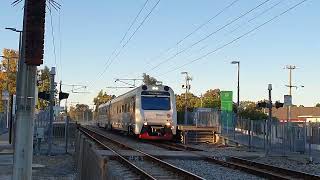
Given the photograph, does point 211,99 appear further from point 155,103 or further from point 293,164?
point 293,164

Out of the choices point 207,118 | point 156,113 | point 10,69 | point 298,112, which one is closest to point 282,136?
point 156,113

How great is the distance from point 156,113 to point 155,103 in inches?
27.7

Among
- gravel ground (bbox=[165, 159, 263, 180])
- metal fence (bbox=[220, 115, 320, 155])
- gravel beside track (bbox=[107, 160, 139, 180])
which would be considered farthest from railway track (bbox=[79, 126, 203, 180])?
metal fence (bbox=[220, 115, 320, 155])

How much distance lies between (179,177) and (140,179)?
1.24 meters

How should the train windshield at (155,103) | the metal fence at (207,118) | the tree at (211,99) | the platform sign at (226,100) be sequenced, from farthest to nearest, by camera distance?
1. the tree at (211,99)
2. the platform sign at (226,100)
3. the metal fence at (207,118)
4. the train windshield at (155,103)

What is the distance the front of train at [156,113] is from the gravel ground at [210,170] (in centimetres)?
1185

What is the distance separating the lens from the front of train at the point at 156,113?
113ft

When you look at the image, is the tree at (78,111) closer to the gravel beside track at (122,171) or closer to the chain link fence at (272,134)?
the chain link fence at (272,134)

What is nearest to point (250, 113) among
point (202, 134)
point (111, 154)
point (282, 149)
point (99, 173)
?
point (202, 134)

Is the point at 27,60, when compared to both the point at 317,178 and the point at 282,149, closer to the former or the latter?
the point at 317,178

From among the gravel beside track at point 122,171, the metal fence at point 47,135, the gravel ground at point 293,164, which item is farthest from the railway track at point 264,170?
the metal fence at point 47,135

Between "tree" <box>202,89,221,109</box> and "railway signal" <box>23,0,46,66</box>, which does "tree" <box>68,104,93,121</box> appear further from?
"railway signal" <box>23,0,46,66</box>

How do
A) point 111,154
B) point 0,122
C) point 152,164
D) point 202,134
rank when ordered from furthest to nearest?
point 0,122, point 202,134, point 111,154, point 152,164

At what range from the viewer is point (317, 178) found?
50.7 ft
